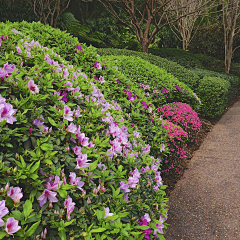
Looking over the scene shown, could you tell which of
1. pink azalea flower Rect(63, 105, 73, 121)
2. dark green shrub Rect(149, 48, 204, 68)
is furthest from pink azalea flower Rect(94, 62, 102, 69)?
dark green shrub Rect(149, 48, 204, 68)

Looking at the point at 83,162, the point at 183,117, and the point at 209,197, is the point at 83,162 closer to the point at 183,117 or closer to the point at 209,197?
the point at 209,197

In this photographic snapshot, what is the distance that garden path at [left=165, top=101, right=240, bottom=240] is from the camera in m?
2.75

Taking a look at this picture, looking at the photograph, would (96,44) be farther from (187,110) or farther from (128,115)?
(128,115)

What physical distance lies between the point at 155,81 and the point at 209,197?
110 inches

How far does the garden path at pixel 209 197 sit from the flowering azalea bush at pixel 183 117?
0.51 meters

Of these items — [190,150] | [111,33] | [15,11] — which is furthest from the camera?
[111,33]

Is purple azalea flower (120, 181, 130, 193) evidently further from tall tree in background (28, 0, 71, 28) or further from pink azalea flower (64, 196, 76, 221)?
tall tree in background (28, 0, 71, 28)

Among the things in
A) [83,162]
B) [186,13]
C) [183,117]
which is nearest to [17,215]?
[83,162]

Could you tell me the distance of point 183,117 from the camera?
15.3 feet

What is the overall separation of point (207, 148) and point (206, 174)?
3.88 ft

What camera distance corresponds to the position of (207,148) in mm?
5043

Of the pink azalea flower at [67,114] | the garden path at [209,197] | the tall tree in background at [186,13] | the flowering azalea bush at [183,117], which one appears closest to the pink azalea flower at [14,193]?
the pink azalea flower at [67,114]

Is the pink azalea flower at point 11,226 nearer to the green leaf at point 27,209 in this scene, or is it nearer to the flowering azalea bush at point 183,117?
the green leaf at point 27,209

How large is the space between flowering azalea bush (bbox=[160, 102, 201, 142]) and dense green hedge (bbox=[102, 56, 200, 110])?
31 cm
